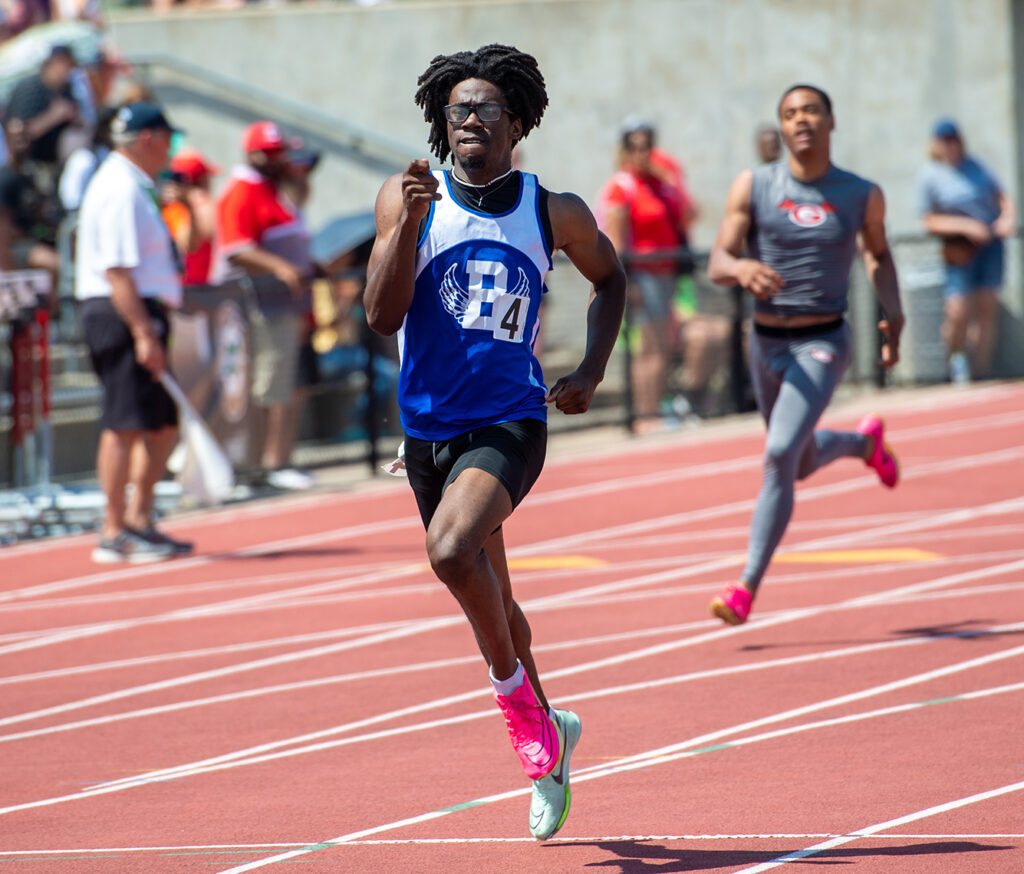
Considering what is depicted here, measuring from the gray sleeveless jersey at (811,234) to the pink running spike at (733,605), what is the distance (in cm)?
123

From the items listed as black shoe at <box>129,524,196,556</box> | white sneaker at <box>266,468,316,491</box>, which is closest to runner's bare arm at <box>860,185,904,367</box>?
black shoe at <box>129,524,196,556</box>

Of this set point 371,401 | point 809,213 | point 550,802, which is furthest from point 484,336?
point 371,401

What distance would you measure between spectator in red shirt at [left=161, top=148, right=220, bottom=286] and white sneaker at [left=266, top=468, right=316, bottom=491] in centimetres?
145

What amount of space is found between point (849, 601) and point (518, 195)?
13.0ft

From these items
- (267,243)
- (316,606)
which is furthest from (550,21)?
(316,606)

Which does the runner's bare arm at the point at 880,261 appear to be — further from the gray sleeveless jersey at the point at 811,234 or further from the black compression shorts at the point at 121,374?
the black compression shorts at the point at 121,374

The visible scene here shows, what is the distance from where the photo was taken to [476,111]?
A: 4934 mm

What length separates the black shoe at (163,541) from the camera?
1039cm

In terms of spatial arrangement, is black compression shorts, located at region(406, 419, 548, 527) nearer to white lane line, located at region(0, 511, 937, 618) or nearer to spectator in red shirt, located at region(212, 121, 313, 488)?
white lane line, located at region(0, 511, 937, 618)

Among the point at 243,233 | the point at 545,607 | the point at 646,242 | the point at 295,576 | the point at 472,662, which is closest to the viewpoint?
the point at 472,662

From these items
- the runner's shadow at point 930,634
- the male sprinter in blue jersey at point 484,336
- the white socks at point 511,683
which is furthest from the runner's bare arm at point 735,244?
the white socks at point 511,683

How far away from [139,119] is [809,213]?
4.06 meters

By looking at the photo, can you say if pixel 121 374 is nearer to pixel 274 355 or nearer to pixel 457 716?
pixel 274 355

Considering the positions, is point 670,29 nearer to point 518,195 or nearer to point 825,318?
point 825,318
